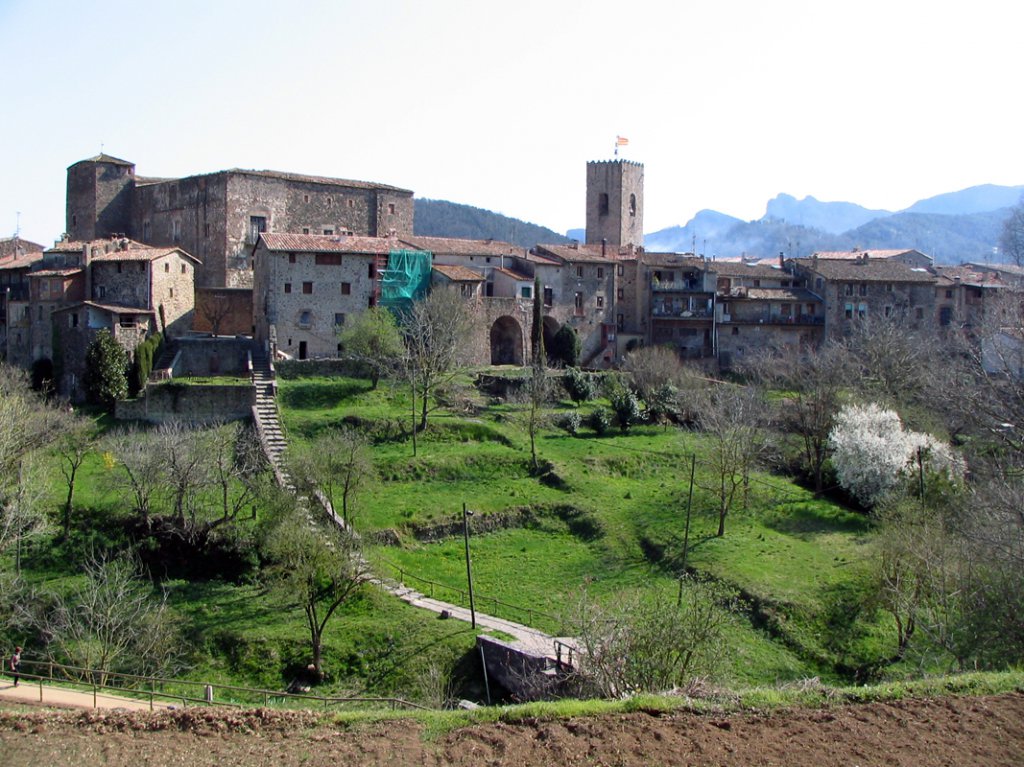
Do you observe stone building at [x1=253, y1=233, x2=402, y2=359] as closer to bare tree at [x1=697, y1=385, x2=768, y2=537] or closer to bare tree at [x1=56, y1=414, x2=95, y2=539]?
bare tree at [x1=56, y1=414, x2=95, y2=539]

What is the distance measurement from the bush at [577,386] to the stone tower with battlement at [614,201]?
31.3 meters

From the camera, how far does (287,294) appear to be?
52.2m

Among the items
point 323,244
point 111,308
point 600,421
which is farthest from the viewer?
point 323,244

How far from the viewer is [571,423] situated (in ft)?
158

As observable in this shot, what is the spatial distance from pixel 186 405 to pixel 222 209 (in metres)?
24.4

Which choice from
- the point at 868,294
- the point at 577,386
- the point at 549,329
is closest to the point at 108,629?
the point at 577,386

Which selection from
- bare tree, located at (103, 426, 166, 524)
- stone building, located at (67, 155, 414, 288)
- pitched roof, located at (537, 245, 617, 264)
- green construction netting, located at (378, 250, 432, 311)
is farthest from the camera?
stone building, located at (67, 155, 414, 288)

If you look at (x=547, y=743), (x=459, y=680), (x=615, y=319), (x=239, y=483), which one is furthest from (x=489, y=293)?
(x=547, y=743)

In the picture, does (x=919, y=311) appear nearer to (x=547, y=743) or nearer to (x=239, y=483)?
(x=239, y=483)

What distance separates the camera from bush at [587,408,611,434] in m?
48.2

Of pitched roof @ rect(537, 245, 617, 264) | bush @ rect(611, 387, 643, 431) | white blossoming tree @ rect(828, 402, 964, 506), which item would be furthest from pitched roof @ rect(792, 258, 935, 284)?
white blossoming tree @ rect(828, 402, 964, 506)

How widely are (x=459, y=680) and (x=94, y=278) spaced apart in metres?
32.1

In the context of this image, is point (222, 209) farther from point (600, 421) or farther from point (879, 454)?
point (879, 454)

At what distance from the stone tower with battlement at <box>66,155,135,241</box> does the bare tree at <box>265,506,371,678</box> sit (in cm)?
4486
